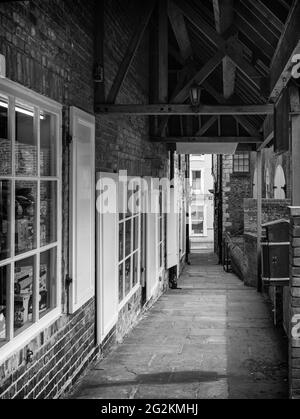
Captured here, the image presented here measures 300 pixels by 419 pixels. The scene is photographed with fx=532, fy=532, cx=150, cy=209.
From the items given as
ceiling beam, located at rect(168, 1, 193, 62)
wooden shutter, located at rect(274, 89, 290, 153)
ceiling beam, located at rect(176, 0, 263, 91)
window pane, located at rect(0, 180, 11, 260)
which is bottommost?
window pane, located at rect(0, 180, 11, 260)

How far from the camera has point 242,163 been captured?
25.5 meters

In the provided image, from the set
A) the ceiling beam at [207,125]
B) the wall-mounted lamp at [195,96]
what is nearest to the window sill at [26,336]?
the wall-mounted lamp at [195,96]

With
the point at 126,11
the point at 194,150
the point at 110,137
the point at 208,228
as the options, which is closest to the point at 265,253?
the point at 110,137

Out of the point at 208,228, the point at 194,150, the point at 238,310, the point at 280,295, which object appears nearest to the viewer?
the point at 280,295

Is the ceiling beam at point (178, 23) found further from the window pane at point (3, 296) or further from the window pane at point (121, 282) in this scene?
the window pane at point (3, 296)

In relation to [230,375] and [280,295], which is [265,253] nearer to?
[230,375]

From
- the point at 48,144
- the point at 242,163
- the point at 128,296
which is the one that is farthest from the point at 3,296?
the point at 242,163

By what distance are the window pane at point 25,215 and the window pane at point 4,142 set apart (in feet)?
0.80

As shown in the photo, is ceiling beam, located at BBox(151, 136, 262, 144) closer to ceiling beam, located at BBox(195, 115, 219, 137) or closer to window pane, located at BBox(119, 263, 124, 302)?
ceiling beam, located at BBox(195, 115, 219, 137)

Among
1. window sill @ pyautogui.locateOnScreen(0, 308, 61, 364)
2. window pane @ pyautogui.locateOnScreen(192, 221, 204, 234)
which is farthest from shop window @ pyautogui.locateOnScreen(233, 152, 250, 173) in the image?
window sill @ pyautogui.locateOnScreen(0, 308, 61, 364)

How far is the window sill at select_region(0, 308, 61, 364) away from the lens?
3.38m

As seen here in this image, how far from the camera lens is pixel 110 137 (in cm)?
650

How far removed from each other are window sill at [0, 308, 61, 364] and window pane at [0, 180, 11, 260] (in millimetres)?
583

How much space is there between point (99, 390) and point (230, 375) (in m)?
1.44
